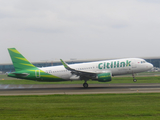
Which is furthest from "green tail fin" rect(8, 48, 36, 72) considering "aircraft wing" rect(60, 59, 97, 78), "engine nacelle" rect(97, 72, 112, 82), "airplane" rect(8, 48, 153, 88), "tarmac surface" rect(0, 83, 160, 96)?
"engine nacelle" rect(97, 72, 112, 82)

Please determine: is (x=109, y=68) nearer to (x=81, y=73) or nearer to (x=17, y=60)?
(x=81, y=73)

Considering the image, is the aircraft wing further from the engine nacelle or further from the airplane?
the engine nacelle

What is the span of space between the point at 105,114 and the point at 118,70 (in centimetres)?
2097

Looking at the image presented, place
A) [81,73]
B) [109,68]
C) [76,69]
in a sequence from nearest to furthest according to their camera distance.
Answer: [81,73] → [109,68] → [76,69]

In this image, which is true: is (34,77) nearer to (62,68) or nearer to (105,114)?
(62,68)

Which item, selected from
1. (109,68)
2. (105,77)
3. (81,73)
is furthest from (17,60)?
(109,68)

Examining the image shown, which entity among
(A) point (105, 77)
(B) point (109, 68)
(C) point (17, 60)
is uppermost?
(C) point (17, 60)

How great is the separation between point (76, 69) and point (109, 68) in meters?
5.09

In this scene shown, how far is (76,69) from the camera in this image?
1396 inches

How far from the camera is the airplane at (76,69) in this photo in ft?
112

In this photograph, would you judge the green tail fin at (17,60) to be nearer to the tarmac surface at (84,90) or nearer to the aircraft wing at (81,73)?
the tarmac surface at (84,90)

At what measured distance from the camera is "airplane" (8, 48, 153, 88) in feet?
112

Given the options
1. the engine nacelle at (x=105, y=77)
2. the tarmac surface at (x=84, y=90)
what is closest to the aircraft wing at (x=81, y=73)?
the engine nacelle at (x=105, y=77)

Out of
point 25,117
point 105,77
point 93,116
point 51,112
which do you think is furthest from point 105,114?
point 105,77
